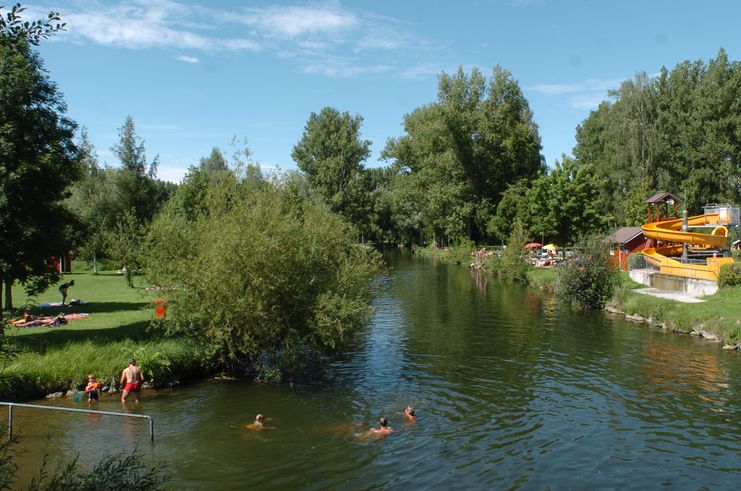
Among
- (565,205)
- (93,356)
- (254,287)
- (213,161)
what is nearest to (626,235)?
(565,205)

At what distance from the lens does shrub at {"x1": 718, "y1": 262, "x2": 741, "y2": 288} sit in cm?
3428

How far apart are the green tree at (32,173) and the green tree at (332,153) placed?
65951mm

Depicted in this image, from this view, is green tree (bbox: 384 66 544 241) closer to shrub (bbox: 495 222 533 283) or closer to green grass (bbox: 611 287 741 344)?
shrub (bbox: 495 222 533 283)

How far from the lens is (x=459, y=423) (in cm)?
1869

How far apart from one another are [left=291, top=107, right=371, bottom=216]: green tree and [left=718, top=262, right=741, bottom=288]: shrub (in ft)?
199

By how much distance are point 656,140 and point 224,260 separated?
7330 cm

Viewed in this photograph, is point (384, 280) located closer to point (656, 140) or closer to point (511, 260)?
point (511, 260)

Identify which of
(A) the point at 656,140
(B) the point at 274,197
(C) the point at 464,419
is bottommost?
(C) the point at 464,419

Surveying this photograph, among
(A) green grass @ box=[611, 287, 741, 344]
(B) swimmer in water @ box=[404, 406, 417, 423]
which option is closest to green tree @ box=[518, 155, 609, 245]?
(A) green grass @ box=[611, 287, 741, 344]

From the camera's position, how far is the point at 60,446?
15.5m

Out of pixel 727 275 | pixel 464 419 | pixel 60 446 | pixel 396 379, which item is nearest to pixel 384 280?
pixel 727 275

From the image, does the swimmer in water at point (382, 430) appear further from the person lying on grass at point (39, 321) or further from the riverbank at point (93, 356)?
the person lying on grass at point (39, 321)

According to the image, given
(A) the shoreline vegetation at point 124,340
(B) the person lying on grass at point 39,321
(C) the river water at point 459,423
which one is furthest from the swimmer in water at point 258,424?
(B) the person lying on grass at point 39,321

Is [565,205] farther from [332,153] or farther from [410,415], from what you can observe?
[410,415]
